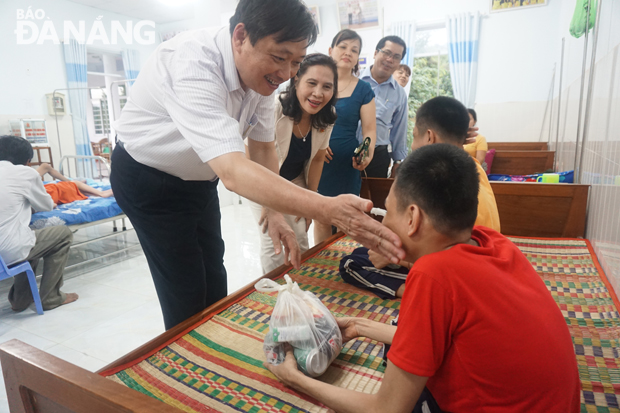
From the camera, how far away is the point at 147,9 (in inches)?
324

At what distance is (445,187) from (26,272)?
3.07 metres

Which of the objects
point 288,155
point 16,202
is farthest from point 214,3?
point 288,155

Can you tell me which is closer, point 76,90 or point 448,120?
point 448,120

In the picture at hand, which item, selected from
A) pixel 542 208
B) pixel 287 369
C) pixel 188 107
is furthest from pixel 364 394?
pixel 542 208

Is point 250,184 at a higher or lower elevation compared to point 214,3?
lower

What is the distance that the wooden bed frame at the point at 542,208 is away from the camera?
2469 millimetres

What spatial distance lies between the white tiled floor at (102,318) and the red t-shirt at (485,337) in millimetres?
2079

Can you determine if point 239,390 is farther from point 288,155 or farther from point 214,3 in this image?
point 214,3

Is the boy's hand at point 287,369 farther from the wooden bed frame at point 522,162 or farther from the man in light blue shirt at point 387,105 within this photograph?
the wooden bed frame at point 522,162

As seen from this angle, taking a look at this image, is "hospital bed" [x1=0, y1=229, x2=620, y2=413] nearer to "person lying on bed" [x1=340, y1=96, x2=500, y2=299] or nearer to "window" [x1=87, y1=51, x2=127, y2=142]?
"person lying on bed" [x1=340, y1=96, x2=500, y2=299]

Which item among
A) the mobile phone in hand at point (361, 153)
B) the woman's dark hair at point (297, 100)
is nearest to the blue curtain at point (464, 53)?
the mobile phone in hand at point (361, 153)

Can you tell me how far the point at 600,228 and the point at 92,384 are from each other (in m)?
2.39

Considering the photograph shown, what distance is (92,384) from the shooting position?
75cm

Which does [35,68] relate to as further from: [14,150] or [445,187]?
[445,187]
